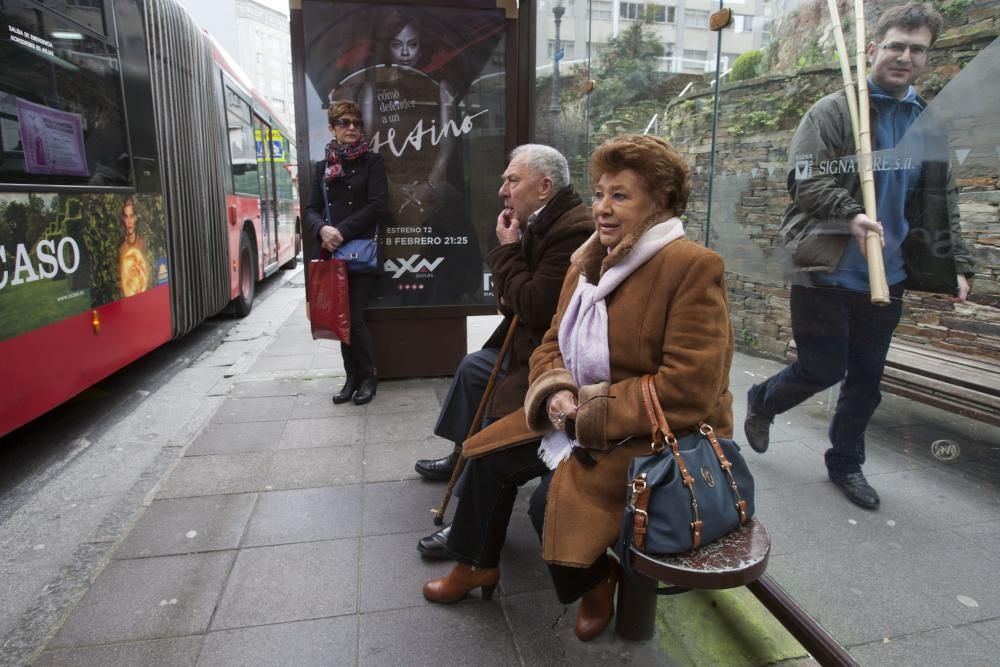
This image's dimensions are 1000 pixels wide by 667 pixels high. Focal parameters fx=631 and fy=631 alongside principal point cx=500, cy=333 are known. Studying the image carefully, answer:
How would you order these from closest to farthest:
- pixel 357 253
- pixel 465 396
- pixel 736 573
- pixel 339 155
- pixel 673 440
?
pixel 736 573 < pixel 673 440 < pixel 465 396 < pixel 339 155 < pixel 357 253

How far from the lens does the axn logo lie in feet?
15.2

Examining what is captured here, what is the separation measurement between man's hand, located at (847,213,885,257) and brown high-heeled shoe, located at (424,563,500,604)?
163cm

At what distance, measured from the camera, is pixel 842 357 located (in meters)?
2.34

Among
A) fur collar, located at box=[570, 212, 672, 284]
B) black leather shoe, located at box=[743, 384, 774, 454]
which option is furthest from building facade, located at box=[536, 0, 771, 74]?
black leather shoe, located at box=[743, 384, 774, 454]

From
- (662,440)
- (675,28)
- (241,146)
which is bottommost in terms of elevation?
(662,440)

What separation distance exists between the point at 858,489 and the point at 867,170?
1.18 m

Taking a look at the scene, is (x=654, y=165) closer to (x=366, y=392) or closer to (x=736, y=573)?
(x=736, y=573)

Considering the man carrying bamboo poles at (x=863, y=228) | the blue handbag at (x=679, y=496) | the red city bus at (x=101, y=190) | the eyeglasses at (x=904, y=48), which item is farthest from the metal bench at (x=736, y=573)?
the red city bus at (x=101, y=190)

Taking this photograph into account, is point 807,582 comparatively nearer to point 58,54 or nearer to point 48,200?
point 48,200

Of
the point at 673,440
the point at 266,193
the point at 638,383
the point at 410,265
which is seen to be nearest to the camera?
the point at 673,440

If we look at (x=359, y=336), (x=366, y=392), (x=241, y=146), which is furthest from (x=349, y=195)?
(x=241, y=146)

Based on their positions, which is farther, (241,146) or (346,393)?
(241,146)

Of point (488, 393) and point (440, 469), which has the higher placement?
point (488, 393)

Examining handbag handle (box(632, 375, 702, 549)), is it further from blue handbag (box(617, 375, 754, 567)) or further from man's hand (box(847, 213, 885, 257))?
man's hand (box(847, 213, 885, 257))
